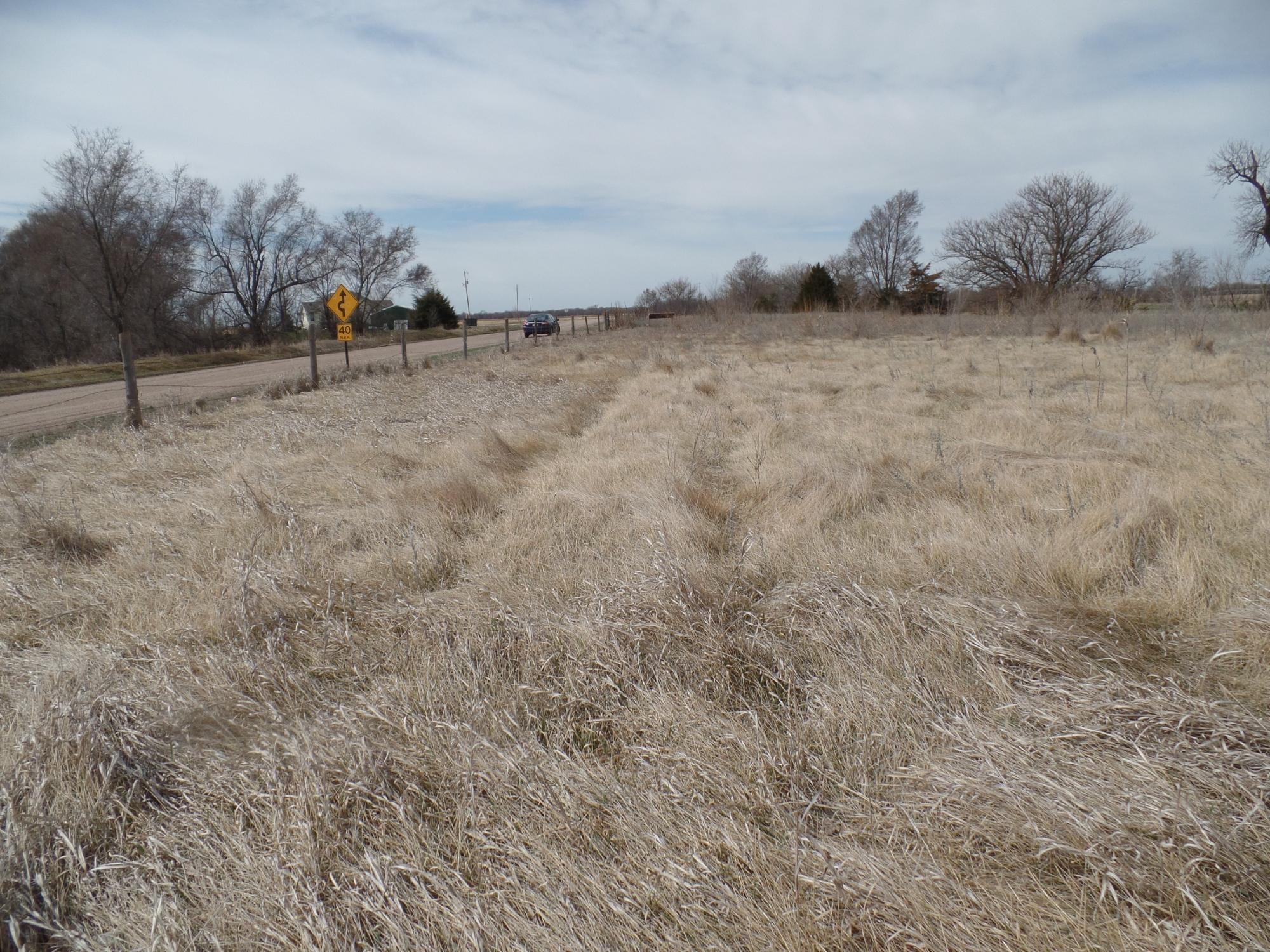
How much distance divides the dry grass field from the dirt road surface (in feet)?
28.4

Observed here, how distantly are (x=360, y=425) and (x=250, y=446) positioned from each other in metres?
1.55

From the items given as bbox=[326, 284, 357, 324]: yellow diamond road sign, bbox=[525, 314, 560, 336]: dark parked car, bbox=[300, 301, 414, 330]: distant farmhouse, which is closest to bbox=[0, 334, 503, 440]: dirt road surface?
bbox=[326, 284, 357, 324]: yellow diamond road sign

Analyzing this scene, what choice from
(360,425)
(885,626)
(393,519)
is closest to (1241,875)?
(885,626)

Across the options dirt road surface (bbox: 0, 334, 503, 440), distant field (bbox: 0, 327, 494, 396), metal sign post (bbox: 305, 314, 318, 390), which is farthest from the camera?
distant field (bbox: 0, 327, 494, 396)

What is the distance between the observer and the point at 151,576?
3.43 m

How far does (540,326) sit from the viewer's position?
134ft

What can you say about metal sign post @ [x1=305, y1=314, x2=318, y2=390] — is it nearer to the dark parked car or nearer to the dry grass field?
the dry grass field

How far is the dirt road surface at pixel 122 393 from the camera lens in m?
11.5

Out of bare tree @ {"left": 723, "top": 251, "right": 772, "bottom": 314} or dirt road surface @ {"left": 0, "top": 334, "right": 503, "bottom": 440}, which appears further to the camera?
bare tree @ {"left": 723, "top": 251, "right": 772, "bottom": 314}

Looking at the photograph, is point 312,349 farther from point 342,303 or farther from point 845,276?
point 845,276

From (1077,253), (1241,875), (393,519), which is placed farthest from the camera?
(1077,253)

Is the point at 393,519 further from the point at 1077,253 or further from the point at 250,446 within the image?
the point at 1077,253

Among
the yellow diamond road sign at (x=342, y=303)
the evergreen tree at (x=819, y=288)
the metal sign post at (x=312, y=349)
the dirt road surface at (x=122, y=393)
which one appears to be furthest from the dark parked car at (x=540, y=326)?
the metal sign post at (x=312, y=349)

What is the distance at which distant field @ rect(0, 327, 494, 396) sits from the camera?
17.7 meters
